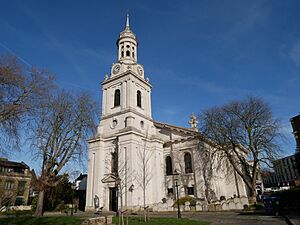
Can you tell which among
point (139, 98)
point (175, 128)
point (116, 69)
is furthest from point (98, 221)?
point (116, 69)

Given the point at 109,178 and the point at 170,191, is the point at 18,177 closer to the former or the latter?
the point at 109,178

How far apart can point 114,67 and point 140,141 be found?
44.5ft

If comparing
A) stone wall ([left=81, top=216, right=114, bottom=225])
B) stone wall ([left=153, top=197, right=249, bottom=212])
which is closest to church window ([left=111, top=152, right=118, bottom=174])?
stone wall ([left=153, top=197, right=249, bottom=212])

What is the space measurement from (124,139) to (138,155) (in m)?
2.72

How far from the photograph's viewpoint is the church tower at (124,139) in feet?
90.3

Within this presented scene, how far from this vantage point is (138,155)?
94.8 feet

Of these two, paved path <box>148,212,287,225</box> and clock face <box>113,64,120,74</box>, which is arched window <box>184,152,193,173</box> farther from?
clock face <box>113,64,120,74</box>

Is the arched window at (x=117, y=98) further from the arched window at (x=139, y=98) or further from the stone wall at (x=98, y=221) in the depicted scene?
the stone wall at (x=98, y=221)

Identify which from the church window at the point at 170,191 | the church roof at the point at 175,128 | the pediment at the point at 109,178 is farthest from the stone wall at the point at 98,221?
the church roof at the point at 175,128

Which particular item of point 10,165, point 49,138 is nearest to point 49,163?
point 49,138

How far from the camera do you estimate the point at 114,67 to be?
36.3 m

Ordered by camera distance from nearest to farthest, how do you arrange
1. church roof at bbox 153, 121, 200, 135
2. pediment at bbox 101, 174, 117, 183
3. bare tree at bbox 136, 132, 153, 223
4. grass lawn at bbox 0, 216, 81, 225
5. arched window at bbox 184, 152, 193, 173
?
grass lawn at bbox 0, 216, 81, 225
bare tree at bbox 136, 132, 153, 223
pediment at bbox 101, 174, 117, 183
arched window at bbox 184, 152, 193, 173
church roof at bbox 153, 121, 200, 135

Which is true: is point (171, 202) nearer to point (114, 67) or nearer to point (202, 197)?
point (202, 197)

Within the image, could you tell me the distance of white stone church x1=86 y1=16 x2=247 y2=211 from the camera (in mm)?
27844
